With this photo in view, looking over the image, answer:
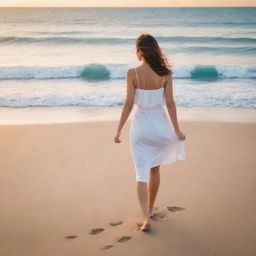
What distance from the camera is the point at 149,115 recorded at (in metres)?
3.43

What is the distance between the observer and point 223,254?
3.21 metres

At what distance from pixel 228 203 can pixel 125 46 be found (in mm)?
18027

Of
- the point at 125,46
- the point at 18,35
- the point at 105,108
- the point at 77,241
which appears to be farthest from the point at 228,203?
the point at 18,35

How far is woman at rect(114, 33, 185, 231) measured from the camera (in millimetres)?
3258

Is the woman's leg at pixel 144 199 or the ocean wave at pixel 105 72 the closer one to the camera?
the woman's leg at pixel 144 199

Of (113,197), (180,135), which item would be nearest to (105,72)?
(113,197)

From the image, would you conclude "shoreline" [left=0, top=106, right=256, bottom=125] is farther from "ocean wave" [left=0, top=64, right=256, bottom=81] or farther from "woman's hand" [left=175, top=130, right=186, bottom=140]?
"ocean wave" [left=0, top=64, right=256, bottom=81]

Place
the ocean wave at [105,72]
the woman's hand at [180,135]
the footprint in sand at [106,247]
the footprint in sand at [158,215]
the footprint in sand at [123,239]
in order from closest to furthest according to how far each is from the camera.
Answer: the footprint in sand at [106,247] < the footprint in sand at [123,239] < the woman's hand at [180,135] < the footprint in sand at [158,215] < the ocean wave at [105,72]

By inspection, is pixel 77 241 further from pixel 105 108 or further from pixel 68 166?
pixel 105 108

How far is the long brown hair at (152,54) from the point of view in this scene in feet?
10.5

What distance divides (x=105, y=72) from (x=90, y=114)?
747 centimetres

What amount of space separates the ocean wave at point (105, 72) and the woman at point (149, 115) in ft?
33.2

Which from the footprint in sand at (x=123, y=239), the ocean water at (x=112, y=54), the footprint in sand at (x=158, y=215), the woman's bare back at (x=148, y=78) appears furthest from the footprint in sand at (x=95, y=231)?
the ocean water at (x=112, y=54)

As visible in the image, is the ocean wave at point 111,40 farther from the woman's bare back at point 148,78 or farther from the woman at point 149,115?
the woman's bare back at point 148,78
